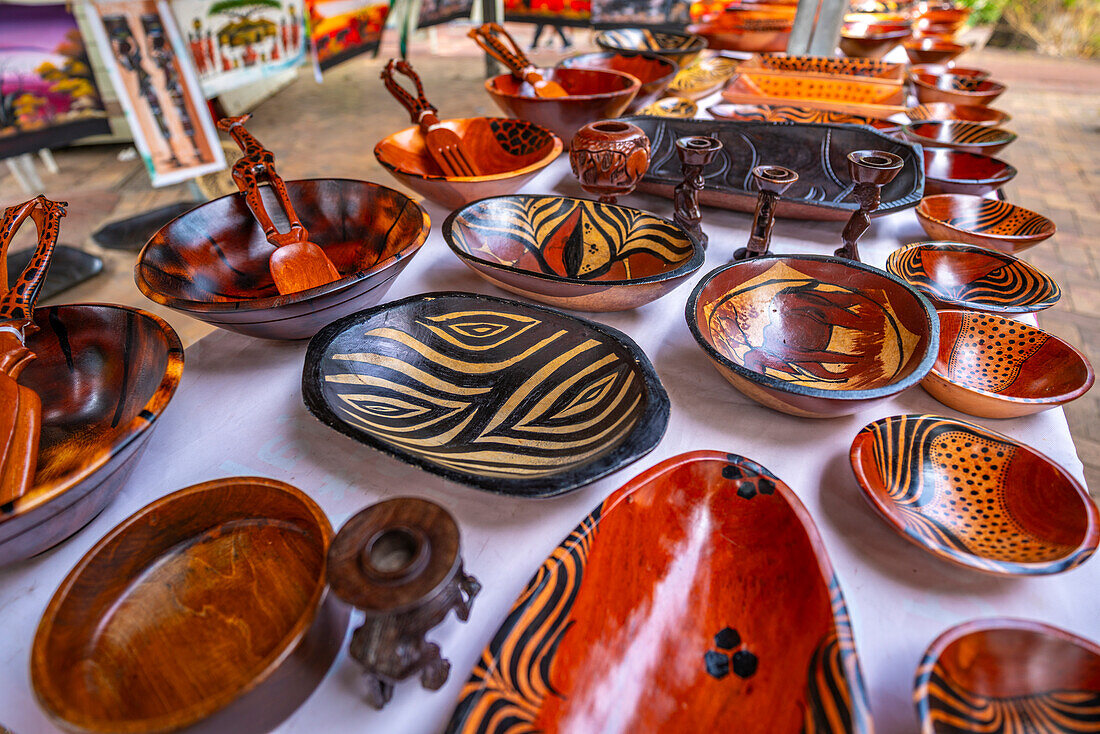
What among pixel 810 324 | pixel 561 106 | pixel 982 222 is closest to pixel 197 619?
pixel 810 324

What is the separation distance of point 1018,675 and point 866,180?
2.21ft

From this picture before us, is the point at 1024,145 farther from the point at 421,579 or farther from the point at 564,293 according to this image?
the point at 421,579

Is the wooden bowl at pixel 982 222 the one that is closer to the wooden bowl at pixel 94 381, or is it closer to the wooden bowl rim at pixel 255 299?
the wooden bowl rim at pixel 255 299

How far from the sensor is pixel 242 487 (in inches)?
21.0

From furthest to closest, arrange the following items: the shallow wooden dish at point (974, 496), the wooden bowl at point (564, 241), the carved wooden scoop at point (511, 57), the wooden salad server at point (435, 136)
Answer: the carved wooden scoop at point (511, 57), the wooden salad server at point (435, 136), the wooden bowl at point (564, 241), the shallow wooden dish at point (974, 496)

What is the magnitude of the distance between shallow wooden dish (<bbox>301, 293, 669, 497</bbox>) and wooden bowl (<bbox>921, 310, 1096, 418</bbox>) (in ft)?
1.28

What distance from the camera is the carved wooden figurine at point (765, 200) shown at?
860 mm

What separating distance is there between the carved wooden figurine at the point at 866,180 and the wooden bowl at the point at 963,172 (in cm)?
44

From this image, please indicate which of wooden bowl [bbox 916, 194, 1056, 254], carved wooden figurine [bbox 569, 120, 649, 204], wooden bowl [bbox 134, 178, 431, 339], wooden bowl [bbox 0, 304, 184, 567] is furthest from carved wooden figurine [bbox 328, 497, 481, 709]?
wooden bowl [bbox 916, 194, 1056, 254]

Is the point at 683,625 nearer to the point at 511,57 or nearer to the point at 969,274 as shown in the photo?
the point at 969,274

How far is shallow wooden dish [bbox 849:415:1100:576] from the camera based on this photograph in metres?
0.52

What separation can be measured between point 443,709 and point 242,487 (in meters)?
0.27

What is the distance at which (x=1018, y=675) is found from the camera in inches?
17.8

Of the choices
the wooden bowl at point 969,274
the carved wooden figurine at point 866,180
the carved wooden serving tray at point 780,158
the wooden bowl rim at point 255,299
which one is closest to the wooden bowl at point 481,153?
the carved wooden serving tray at point 780,158
